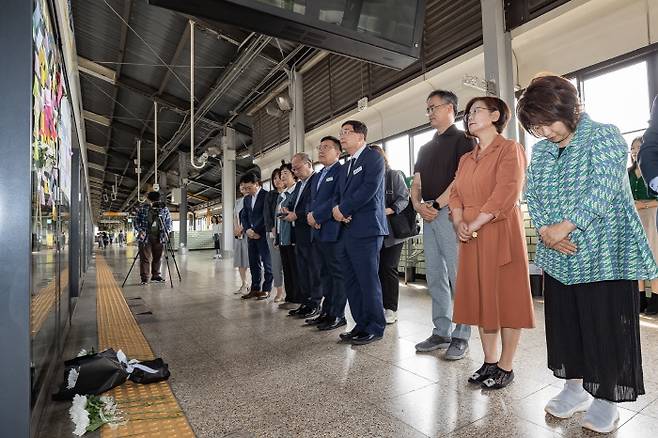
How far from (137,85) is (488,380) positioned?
10724 mm

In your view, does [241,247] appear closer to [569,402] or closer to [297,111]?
[569,402]

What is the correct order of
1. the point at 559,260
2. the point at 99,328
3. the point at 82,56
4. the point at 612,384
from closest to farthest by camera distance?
1. the point at 612,384
2. the point at 559,260
3. the point at 99,328
4. the point at 82,56

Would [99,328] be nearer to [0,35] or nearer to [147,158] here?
[0,35]

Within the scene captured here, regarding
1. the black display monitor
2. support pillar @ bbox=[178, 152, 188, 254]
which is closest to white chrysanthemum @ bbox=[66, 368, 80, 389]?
the black display monitor

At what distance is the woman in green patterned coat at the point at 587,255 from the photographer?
58.2 inches

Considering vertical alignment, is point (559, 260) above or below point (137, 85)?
below

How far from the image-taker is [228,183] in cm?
1256

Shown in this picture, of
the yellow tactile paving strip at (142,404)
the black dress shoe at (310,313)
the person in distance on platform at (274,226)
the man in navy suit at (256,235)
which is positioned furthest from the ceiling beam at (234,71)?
the yellow tactile paving strip at (142,404)

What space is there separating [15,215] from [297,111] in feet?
26.6

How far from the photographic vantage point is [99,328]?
3.50 meters

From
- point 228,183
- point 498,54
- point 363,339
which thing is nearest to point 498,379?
point 363,339

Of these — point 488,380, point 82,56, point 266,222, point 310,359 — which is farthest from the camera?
point 82,56

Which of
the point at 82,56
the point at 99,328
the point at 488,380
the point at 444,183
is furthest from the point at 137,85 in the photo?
the point at 488,380

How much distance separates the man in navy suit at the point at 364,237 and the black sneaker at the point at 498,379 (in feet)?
3.16
